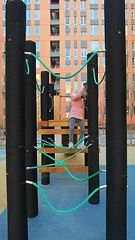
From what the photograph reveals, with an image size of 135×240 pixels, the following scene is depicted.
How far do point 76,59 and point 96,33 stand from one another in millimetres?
4480

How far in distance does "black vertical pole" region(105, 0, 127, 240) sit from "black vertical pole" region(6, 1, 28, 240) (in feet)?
2.13

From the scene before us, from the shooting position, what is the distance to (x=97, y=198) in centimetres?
311

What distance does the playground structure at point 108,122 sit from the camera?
165cm

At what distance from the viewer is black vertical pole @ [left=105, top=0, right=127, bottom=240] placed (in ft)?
5.71

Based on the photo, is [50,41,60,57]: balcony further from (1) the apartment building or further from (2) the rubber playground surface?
(2) the rubber playground surface

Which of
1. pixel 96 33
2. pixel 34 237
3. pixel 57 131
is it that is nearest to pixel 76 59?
pixel 96 33

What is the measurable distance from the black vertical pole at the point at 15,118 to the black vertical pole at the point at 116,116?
0.65 meters

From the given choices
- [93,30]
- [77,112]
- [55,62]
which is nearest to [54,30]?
[55,62]

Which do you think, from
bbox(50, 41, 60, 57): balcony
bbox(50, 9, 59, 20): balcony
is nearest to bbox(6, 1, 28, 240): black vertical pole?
bbox(50, 41, 60, 57): balcony

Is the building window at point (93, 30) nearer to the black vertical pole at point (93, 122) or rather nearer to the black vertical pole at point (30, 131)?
the black vertical pole at point (93, 122)

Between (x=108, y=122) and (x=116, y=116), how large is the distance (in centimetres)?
8

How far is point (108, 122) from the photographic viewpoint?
180 cm

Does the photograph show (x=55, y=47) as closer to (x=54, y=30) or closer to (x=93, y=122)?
(x=54, y=30)

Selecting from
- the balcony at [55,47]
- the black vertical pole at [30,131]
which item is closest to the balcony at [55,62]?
the balcony at [55,47]
